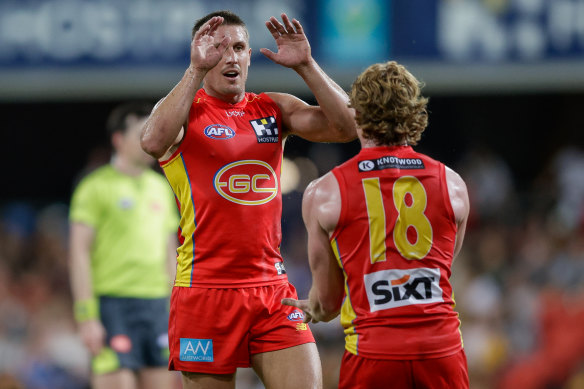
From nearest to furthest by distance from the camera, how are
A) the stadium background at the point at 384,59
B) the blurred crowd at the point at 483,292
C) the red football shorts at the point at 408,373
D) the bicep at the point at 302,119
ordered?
the red football shorts at the point at 408,373
the bicep at the point at 302,119
the stadium background at the point at 384,59
the blurred crowd at the point at 483,292

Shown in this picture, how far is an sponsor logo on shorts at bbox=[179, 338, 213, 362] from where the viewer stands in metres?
4.55

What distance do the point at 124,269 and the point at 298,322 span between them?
2671mm

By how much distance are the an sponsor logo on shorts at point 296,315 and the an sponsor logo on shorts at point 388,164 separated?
1.02 metres

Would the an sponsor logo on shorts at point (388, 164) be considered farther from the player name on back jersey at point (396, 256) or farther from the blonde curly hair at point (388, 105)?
the blonde curly hair at point (388, 105)

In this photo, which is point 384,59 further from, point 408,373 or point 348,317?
point 408,373

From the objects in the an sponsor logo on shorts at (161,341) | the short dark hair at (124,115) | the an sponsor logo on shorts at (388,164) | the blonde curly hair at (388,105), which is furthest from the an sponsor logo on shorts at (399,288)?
the short dark hair at (124,115)

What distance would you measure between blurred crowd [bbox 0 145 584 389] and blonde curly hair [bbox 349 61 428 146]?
6053 mm

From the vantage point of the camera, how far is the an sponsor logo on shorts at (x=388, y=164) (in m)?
3.99

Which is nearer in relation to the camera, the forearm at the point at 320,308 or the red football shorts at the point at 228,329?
the forearm at the point at 320,308

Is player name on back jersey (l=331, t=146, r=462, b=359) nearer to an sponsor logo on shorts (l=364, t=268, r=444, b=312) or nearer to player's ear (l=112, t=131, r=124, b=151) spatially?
an sponsor logo on shorts (l=364, t=268, r=444, b=312)

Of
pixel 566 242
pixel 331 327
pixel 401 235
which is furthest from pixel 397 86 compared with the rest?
pixel 566 242

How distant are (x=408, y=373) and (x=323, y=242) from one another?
679mm

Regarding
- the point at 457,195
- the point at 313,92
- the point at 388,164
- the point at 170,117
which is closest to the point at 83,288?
the point at 170,117

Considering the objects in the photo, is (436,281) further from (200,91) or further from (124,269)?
(124,269)
